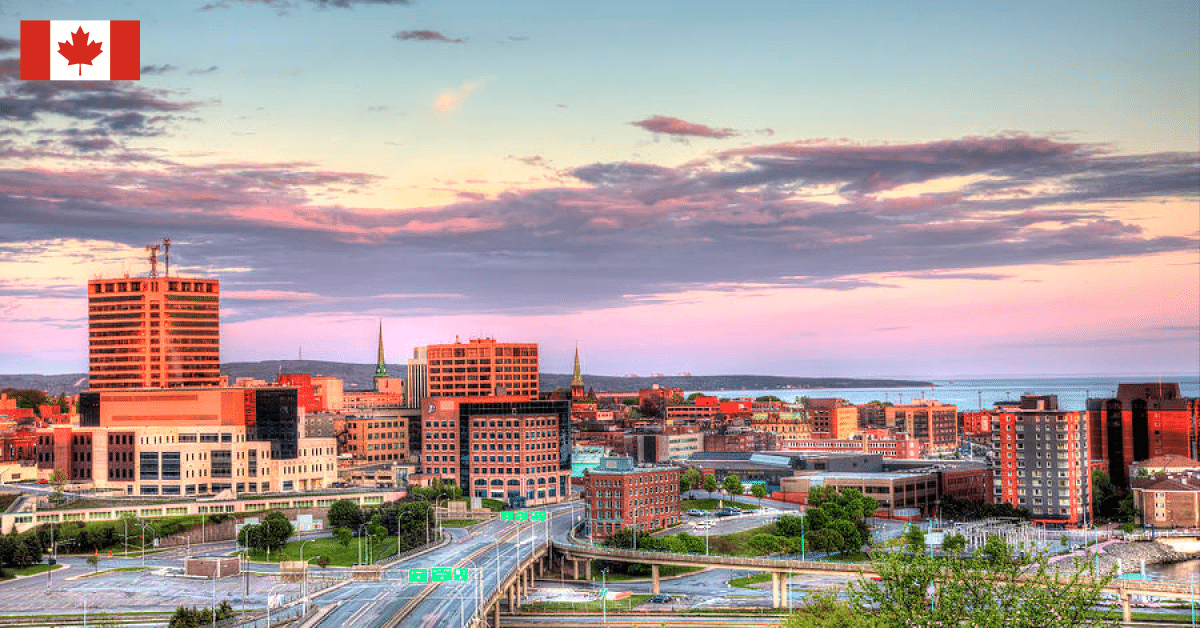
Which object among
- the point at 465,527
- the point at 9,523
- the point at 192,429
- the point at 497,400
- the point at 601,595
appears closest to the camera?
the point at 601,595

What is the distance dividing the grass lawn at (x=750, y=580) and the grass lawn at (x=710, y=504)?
146 ft

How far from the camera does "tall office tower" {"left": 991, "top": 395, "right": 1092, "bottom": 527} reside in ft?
538

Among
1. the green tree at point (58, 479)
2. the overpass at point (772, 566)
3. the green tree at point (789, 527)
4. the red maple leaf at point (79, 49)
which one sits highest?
the red maple leaf at point (79, 49)

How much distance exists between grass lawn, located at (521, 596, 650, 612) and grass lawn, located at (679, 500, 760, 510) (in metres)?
59.2

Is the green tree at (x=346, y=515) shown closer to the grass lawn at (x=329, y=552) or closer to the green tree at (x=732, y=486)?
the grass lawn at (x=329, y=552)

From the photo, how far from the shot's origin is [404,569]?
11838cm

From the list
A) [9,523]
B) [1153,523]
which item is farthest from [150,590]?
[1153,523]

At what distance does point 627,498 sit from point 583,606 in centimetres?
3027

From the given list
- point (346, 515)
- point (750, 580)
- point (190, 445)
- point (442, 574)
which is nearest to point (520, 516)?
point (750, 580)

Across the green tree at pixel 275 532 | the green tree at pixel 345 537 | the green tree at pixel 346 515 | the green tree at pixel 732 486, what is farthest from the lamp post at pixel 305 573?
the green tree at pixel 732 486

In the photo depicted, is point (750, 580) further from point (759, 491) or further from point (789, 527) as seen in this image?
point (759, 491)

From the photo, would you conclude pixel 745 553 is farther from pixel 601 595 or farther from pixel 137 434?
pixel 137 434

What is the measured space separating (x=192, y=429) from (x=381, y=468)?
100 feet

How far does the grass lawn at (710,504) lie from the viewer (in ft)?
592
